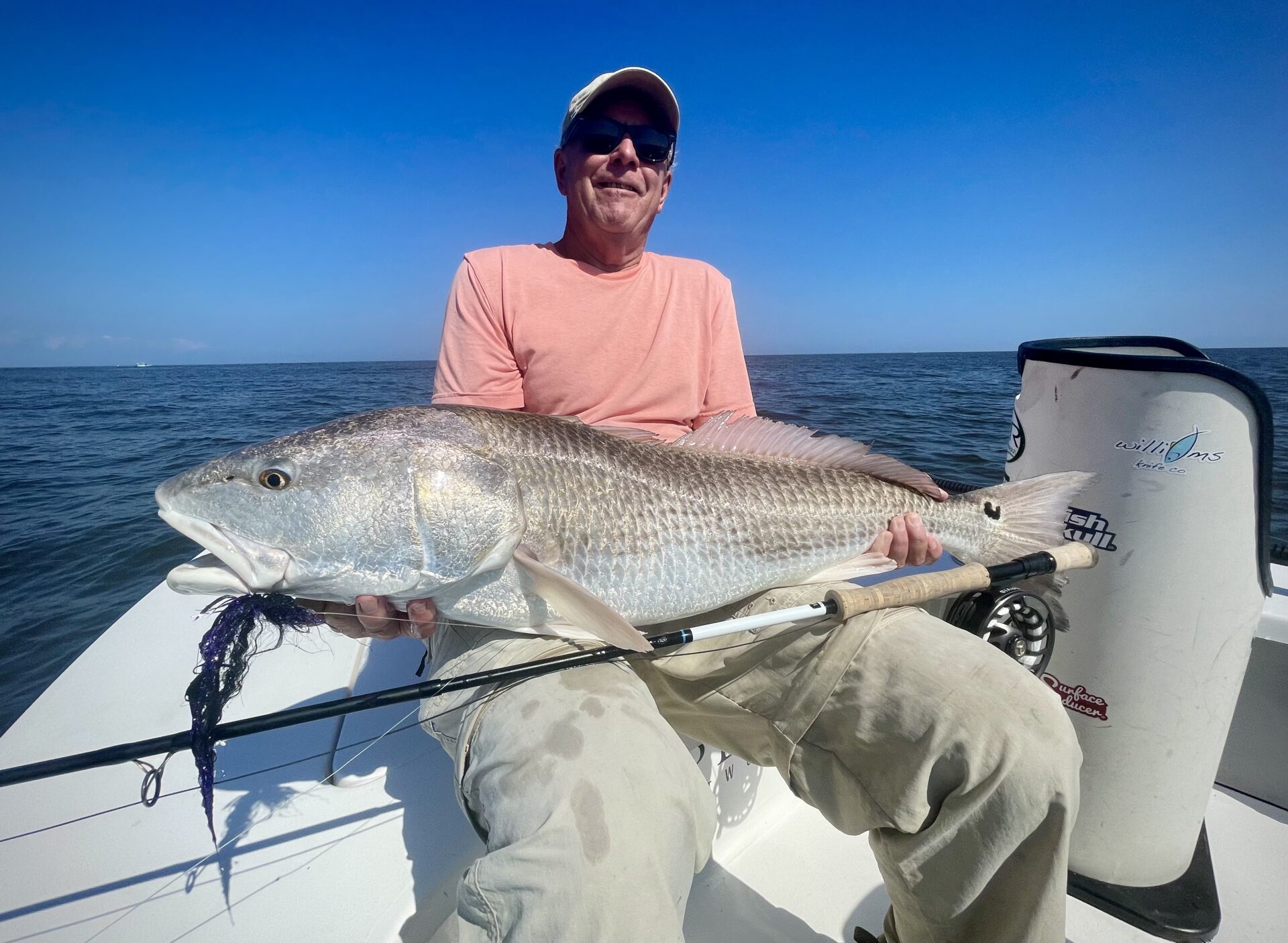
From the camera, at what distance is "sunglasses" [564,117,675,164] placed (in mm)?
2834

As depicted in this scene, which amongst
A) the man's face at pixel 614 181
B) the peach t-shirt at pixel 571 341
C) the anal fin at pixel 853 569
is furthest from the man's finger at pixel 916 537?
the man's face at pixel 614 181

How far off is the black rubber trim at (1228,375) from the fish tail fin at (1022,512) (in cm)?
42

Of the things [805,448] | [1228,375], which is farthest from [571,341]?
[1228,375]

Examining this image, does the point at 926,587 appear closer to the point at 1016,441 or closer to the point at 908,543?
the point at 908,543

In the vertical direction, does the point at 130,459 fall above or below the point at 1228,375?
below

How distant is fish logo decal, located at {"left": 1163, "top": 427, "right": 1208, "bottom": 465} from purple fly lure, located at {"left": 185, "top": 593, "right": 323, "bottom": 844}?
287 centimetres

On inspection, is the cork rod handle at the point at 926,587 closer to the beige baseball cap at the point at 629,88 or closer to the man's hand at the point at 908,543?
the man's hand at the point at 908,543

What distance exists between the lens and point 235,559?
1.83 m

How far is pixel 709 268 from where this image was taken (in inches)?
129

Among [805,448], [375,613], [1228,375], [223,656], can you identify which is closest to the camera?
[223,656]

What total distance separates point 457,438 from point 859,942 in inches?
91.0

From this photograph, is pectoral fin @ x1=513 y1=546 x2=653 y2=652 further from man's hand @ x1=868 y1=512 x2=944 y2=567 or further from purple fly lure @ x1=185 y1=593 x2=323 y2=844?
man's hand @ x1=868 y1=512 x2=944 y2=567

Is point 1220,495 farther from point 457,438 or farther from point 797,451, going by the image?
point 457,438

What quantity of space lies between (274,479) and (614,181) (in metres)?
1.96
